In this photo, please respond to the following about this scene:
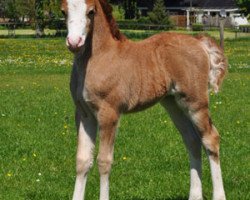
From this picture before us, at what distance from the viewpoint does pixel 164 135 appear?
12.1 metres

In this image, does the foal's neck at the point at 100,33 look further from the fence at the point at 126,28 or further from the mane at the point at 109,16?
the fence at the point at 126,28

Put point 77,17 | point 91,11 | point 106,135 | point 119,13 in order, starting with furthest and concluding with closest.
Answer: point 119,13 → point 106,135 → point 91,11 → point 77,17

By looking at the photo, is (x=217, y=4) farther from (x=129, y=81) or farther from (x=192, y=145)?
(x=129, y=81)

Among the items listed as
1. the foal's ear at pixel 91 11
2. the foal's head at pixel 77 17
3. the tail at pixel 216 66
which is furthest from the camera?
the tail at pixel 216 66

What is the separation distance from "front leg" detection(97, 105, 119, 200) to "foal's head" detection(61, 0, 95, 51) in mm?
766

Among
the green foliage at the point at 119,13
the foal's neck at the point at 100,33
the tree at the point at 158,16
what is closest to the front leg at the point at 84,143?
the foal's neck at the point at 100,33

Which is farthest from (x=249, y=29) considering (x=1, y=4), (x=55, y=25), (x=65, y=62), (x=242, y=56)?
(x=65, y=62)

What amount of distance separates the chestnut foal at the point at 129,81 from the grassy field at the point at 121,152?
1093mm

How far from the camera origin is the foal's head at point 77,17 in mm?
6289

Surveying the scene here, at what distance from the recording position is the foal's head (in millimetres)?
6289

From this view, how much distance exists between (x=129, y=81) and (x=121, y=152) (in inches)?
155

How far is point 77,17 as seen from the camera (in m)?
6.39

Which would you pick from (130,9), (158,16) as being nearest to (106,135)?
(158,16)

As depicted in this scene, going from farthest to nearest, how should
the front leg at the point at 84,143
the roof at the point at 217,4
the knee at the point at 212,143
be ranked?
the roof at the point at 217,4 < the knee at the point at 212,143 < the front leg at the point at 84,143
